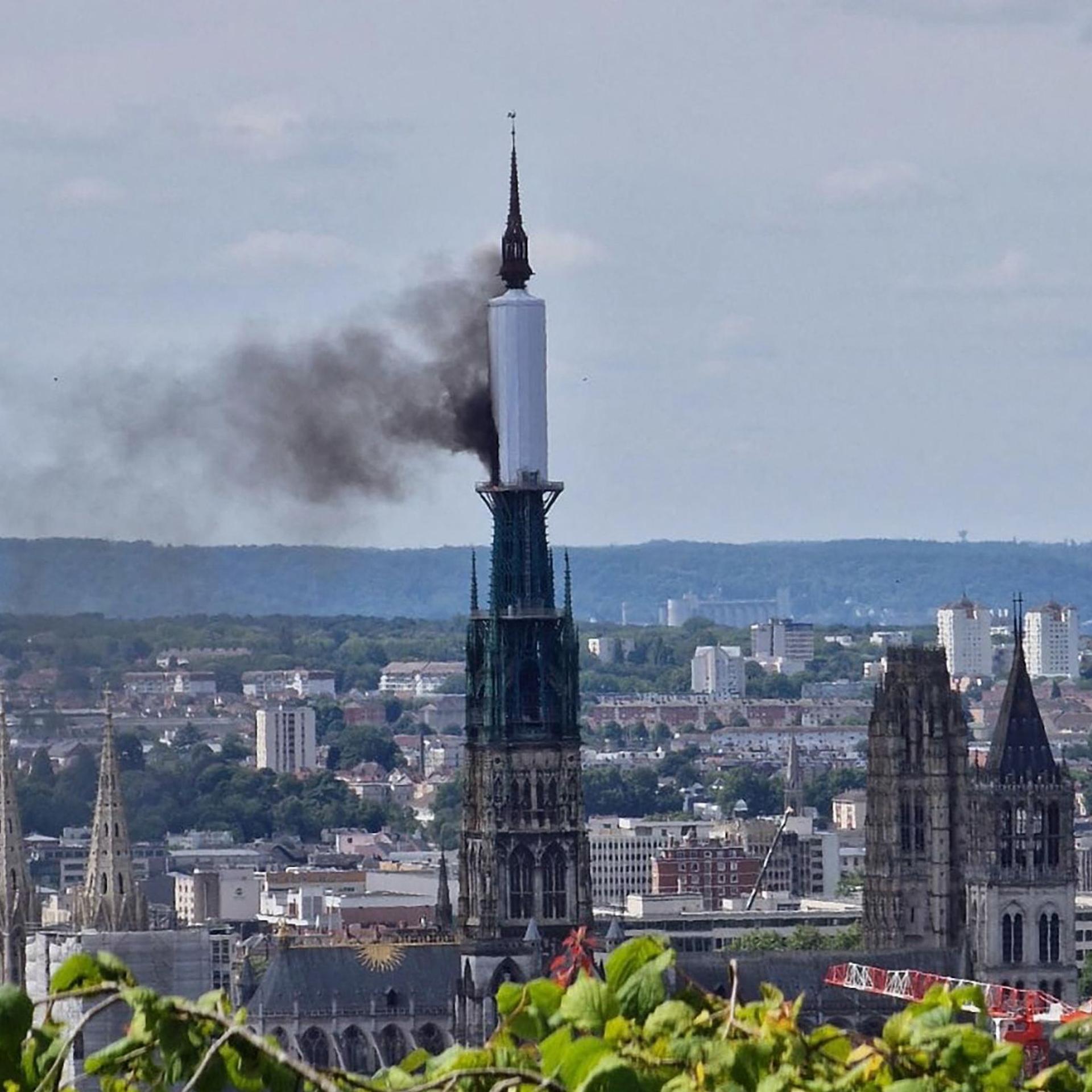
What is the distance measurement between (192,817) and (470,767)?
101828 mm

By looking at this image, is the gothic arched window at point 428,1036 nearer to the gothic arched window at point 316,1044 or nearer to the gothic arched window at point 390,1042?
the gothic arched window at point 390,1042

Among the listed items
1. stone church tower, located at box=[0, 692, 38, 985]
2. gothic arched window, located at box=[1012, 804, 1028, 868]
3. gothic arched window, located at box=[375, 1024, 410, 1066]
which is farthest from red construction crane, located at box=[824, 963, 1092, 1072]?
stone church tower, located at box=[0, 692, 38, 985]

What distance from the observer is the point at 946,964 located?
84688mm

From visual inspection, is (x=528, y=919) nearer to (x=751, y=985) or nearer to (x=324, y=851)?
(x=751, y=985)

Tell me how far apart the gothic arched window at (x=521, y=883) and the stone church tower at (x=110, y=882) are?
7.50 m

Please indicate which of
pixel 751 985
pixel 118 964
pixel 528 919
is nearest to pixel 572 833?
pixel 528 919

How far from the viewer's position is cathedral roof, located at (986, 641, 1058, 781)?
88.1 metres

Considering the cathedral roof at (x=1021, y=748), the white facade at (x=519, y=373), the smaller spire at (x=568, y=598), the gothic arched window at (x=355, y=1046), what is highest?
the white facade at (x=519, y=373)

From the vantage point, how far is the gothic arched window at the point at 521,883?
3278 inches

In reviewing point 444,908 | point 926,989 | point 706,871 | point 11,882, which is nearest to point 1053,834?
point 444,908

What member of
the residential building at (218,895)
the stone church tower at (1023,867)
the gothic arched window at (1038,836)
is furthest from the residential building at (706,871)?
the gothic arched window at (1038,836)

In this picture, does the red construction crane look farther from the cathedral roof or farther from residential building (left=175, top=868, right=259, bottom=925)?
residential building (left=175, top=868, right=259, bottom=925)

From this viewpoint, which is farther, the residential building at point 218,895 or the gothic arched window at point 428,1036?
the residential building at point 218,895

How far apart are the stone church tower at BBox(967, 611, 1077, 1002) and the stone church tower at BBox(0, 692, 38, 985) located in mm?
18101
